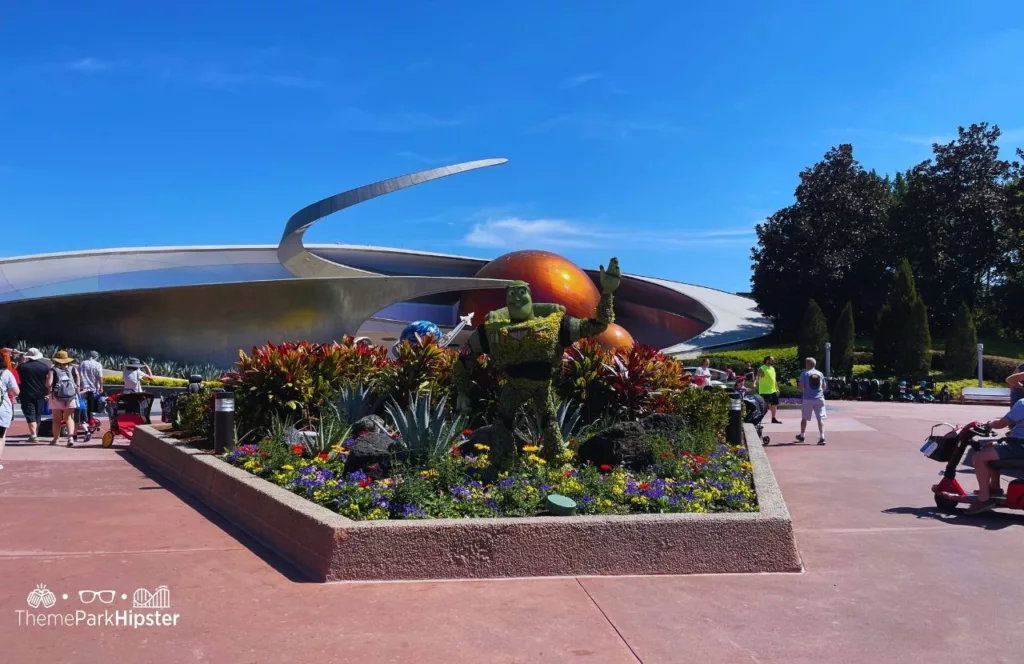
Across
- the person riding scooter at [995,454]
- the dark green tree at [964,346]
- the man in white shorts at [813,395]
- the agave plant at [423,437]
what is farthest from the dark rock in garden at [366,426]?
the dark green tree at [964,346]

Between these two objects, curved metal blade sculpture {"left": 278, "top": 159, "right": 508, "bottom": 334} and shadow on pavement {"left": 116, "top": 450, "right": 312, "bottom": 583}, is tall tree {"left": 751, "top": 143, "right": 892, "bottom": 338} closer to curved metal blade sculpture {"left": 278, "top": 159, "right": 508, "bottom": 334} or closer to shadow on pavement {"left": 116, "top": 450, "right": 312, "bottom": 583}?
curved metal blade sculpture {"left": 278, "top": 159, "right": 508, "bottom": 334}

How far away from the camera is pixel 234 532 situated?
16.8 ft

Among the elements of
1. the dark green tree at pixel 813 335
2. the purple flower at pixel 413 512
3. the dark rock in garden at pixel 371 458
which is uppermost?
the dark green tree at pixel 813 335

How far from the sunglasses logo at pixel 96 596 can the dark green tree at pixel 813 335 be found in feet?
91.3

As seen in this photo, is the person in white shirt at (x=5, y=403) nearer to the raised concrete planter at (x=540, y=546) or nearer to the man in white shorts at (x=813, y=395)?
the raised concrete planter at (x=540, y=546)

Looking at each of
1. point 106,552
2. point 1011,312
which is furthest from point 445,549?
point 1011,312

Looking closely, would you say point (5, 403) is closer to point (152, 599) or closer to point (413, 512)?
point (152, 599)

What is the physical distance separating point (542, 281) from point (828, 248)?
16240 millimetres

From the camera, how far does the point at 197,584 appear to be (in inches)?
154

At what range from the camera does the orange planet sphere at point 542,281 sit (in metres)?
26.0

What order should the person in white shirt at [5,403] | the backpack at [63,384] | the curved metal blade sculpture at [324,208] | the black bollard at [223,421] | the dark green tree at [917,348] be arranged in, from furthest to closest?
the dark green tree at [917,348]
the curved metal blade sculpture at [324,208]
the backpack at [63,384]
the person in white shirt at [5,403]
the black bollard at [223,421]

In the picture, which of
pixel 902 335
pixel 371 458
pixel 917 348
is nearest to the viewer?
pixel 371 458

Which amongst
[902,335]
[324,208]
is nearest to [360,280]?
[324,208]

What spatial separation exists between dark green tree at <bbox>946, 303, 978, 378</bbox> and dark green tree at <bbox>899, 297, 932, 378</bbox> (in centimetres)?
93
